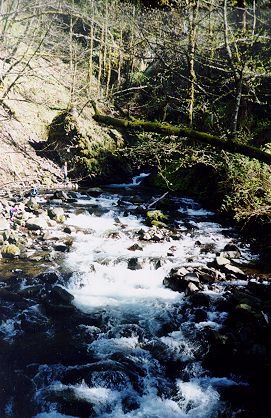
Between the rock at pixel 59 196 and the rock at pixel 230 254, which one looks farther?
the rock at pixel 59 196

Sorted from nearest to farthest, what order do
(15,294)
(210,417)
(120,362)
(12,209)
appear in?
(210,417)
(120,362)
(15,294)
(12,209)

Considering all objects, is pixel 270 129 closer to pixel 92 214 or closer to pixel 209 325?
pixel 92 214

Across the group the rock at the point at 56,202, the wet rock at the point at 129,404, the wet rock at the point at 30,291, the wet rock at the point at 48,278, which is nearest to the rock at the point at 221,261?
the wet rock at the point at 48,278

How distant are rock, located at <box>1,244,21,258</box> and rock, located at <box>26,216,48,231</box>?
202 cm

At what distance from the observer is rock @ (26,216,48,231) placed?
469 inches

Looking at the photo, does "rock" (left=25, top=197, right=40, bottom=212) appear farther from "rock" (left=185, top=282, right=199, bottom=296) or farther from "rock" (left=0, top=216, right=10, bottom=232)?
"rock" (left=185, top=282, right=199, bottom=296)

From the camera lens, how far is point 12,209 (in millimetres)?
12461

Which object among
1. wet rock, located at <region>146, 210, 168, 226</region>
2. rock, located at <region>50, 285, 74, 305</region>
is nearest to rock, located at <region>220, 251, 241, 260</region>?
wet rock, located at <region>146, 210, 168, 226</region>

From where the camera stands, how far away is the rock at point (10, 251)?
31.9 feet

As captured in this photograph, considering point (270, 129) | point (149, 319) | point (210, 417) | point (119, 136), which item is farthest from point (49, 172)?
point (210, 417)

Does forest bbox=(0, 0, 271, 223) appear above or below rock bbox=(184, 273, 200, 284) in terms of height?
above

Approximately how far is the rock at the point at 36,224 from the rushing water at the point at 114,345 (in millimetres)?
1865

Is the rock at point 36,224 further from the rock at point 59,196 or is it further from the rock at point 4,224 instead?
the rock at point 59,196

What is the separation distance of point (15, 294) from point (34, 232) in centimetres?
400
